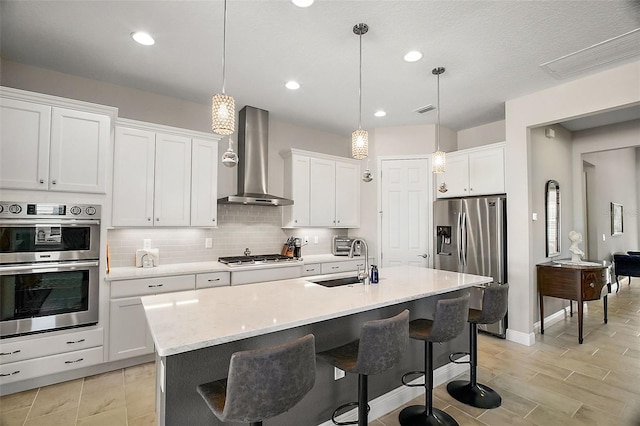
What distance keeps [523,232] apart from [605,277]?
1.34 m

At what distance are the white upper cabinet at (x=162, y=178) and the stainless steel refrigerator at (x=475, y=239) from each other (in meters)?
3.17

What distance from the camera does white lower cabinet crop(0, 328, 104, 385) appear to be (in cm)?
248

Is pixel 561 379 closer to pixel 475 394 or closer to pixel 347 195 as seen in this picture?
pixel 475 394

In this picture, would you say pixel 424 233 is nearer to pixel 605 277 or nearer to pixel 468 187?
pixel 468 187

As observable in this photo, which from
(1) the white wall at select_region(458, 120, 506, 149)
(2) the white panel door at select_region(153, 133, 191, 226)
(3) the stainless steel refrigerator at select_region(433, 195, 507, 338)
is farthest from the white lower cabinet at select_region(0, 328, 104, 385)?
(1) the white wall at select_region(458, 120, 506, 149)

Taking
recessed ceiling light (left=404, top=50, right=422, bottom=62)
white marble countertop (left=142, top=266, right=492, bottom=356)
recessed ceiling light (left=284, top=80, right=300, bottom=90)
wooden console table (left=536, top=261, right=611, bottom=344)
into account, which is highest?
recessed ceiling light (left=284, top=80, right=300, bottom=90)

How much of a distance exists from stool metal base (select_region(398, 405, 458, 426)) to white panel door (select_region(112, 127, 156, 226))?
3.04 meters

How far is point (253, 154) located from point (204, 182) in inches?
32.3

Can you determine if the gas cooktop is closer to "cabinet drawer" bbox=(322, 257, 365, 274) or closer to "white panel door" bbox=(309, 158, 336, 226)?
"cabinet drawer" bbox=(322, 257, 365, 274)

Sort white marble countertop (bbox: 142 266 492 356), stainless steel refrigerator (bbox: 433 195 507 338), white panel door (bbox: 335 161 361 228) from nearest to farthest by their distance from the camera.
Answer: white marble countertop (bbox: 142 266 492 356)
stainless steel refrigerator (bbox: 433 195 507 338)
white panel door (bbox: 335 161 361 228)

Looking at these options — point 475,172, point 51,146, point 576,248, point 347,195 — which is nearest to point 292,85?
point 347,195

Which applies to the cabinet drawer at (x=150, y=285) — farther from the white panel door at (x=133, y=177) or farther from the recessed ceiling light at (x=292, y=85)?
the recessed ceiling light at (x=292, y=85)

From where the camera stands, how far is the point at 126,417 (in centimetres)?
226

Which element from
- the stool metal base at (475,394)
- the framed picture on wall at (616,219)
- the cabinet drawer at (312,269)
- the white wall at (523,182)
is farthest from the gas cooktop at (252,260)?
the framed picture on wall at (616,219)
